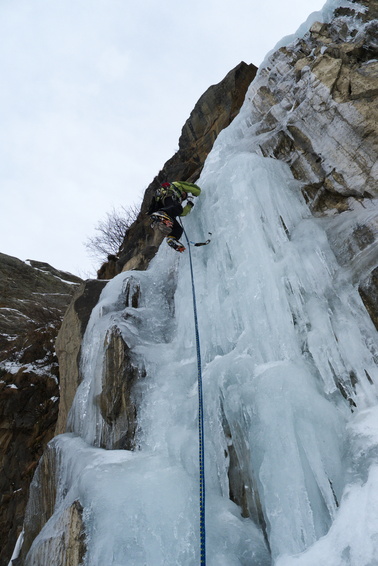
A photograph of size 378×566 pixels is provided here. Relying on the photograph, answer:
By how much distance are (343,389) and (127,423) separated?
6.73 feet

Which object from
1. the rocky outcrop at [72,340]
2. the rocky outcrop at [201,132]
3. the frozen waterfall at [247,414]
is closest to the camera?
the frozen waterfall at [247,414]

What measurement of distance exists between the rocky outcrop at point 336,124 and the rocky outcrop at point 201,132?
3.02 m

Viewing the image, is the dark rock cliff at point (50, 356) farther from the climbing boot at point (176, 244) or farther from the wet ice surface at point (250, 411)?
the climbing boot at point (176, 244)

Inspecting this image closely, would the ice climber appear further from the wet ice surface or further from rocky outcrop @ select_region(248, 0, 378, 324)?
rocky outcrop @ select_region(248, 0, 378, 324)

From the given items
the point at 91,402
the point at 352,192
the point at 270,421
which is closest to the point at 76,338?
the point at 91,402

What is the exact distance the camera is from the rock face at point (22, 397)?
7117 mm

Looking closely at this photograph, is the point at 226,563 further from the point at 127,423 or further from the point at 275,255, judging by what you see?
the point at 275,255

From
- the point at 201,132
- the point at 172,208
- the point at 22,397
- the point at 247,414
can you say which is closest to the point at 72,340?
the point at 172,208

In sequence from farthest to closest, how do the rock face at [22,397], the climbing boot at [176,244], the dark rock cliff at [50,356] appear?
1. the rock face at [22,397]
2. the climbing boot at [176,244]
3. the dark rock cliff at [50,356]

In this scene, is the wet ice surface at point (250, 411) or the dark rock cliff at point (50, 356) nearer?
the wet ice surface at point (250, 411)

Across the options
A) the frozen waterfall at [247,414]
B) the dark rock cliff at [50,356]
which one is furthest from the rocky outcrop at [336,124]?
the dark rock cliff at [50,356]

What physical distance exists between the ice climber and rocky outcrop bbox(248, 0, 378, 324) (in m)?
1.22

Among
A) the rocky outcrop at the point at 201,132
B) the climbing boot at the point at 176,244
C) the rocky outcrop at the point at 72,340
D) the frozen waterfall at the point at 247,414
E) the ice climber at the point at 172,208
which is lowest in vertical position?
the frozen waterfall at the point at 247,414

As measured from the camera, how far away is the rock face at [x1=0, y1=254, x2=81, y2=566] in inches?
280
